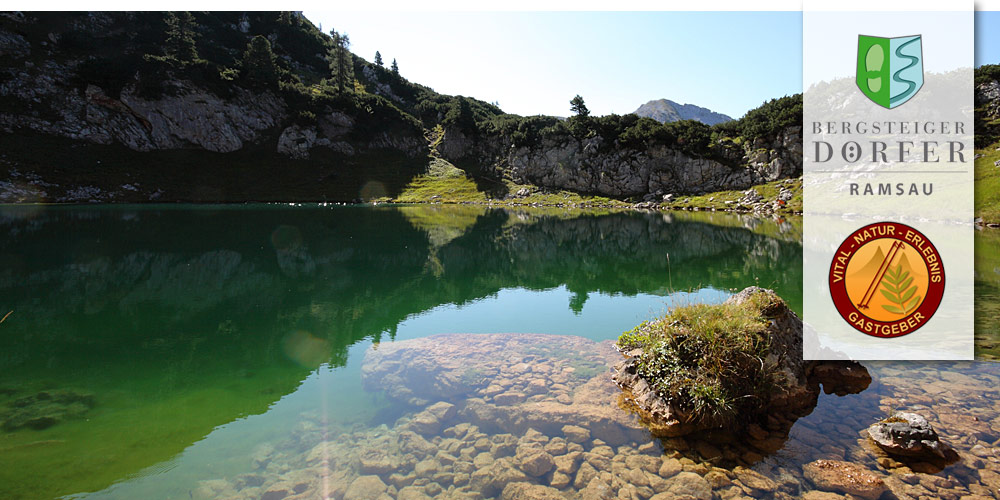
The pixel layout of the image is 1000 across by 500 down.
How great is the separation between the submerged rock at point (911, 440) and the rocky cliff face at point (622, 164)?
84.9 metres

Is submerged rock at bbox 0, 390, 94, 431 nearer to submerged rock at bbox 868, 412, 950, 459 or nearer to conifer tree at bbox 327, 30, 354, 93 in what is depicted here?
submerged rock at bbox 868, 412, 950, 459

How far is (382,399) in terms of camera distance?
8.72 meters

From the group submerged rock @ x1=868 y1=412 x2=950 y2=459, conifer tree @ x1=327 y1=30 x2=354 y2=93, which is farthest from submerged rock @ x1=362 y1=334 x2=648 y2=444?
conifer tree @ x1=327 y1=30 x2=354 y2=93

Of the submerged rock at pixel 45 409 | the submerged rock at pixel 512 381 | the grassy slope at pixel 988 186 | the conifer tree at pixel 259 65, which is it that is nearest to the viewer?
the submerged rock at pixel 45 409

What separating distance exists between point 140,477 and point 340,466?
2.82 meters

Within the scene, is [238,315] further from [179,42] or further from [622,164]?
[179,42]

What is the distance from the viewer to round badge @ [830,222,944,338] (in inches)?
320

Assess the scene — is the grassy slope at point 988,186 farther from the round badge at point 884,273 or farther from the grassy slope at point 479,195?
the round badge at point 884,273

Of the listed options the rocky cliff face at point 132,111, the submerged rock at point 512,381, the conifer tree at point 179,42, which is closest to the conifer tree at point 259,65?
the rocky cliff face at point 132,111

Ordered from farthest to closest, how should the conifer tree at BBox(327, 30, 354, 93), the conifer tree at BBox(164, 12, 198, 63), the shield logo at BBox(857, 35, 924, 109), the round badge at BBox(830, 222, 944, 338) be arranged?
the conifer tree at BBox(327, 30, 354, 93)
the conifer tree at BBox(164, 12, 198, 63)
the shield logo at BBox(857, 35, 924, 109)
the round badge at BBox(830, 222, 944, 338)

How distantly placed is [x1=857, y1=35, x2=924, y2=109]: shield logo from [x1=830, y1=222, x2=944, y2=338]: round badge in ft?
14.6

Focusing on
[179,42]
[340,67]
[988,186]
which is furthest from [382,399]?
[340,67]

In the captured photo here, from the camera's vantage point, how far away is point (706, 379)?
754 centimetres

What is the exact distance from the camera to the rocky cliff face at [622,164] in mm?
79875
